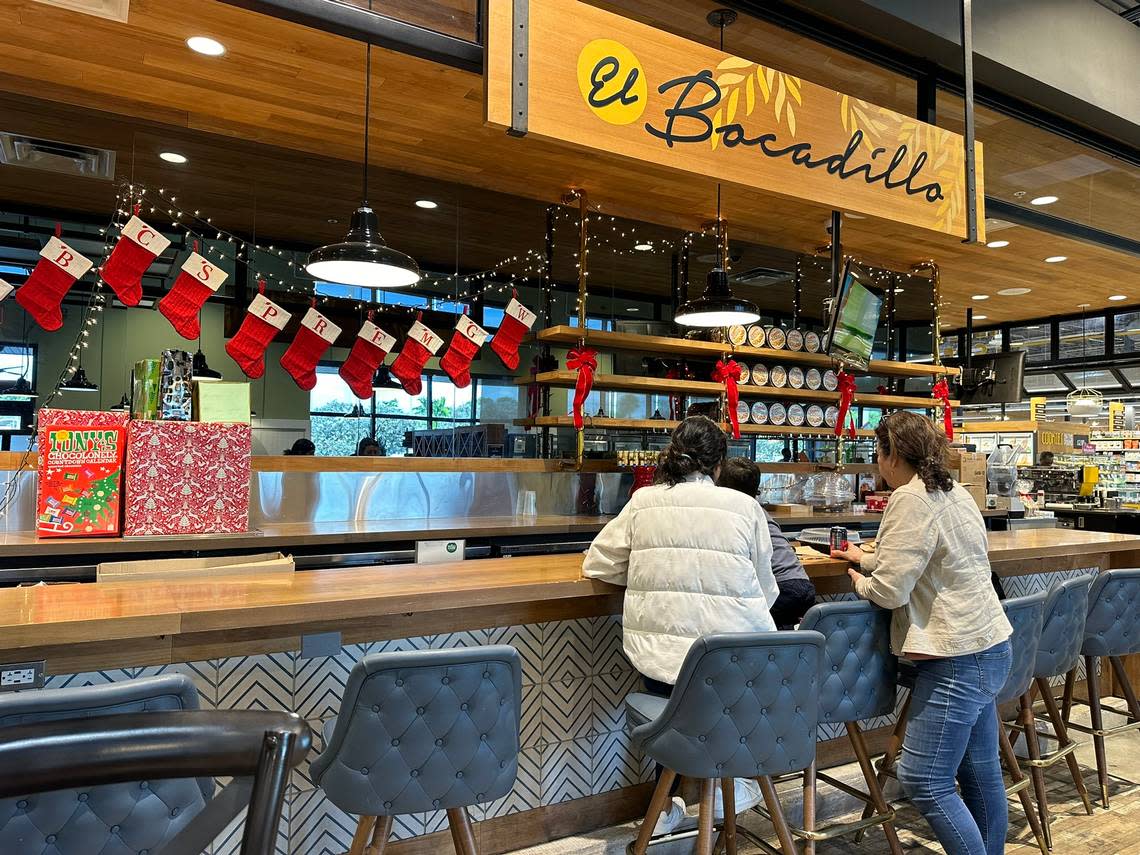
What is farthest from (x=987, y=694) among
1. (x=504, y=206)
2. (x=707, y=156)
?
(x=504, y=206)

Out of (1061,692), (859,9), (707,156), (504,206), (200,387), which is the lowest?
(1061,692)

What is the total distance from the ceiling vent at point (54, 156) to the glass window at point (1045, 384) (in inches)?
456

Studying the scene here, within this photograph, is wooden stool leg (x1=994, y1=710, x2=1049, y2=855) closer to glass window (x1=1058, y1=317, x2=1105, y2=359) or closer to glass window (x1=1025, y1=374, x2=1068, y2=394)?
glass window (x1=1058, y1=317, x2=1105, y2=359)

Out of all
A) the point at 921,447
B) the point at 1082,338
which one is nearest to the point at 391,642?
the point at 921,447

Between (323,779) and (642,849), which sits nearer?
(323,779)

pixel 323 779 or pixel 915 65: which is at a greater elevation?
pixel 915 65

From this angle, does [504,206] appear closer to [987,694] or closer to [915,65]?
[915,65]

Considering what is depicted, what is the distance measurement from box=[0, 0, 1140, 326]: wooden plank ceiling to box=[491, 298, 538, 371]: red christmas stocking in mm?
811

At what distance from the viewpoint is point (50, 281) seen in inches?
155

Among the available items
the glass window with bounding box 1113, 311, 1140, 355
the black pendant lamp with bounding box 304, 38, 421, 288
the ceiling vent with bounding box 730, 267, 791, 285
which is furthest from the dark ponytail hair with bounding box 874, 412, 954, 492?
the glass window with bounding box 1113, 311, 1140, 355

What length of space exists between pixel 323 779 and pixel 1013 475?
6159 millimetres

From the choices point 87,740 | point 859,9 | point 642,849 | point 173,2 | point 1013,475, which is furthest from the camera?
point 1013,475

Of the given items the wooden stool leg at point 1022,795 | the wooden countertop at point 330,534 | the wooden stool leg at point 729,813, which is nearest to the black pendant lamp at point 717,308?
the wooden countertop at point 330,534

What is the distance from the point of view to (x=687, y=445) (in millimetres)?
2389
